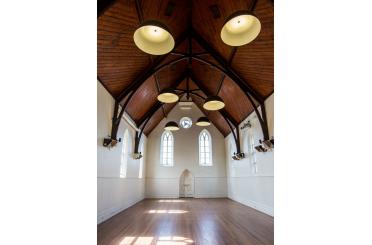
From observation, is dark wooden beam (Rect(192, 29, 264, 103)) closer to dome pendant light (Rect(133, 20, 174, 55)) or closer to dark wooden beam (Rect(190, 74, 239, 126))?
dark wooden beam (Rect(190, 74, 239, 126))

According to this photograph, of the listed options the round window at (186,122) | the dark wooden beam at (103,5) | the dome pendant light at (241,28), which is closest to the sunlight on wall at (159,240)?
the dome pendant light at (241,28)

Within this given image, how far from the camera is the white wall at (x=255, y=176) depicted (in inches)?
295

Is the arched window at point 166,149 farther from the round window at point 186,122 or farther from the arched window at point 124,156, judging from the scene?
the arched window at point 124,156

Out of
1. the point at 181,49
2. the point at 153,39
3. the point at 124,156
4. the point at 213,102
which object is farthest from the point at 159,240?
the point at 181,49

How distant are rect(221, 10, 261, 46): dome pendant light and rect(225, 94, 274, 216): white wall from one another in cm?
423

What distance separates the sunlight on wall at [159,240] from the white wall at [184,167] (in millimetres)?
9669

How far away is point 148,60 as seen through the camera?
741 cm

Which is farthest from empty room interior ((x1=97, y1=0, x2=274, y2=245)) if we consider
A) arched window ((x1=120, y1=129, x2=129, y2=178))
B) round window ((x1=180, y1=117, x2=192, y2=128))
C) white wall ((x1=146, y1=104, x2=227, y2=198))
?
round window ((x1=180, y1=117, x2=192, y2=128))

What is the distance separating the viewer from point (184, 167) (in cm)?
1468

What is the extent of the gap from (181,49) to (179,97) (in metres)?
2.11
